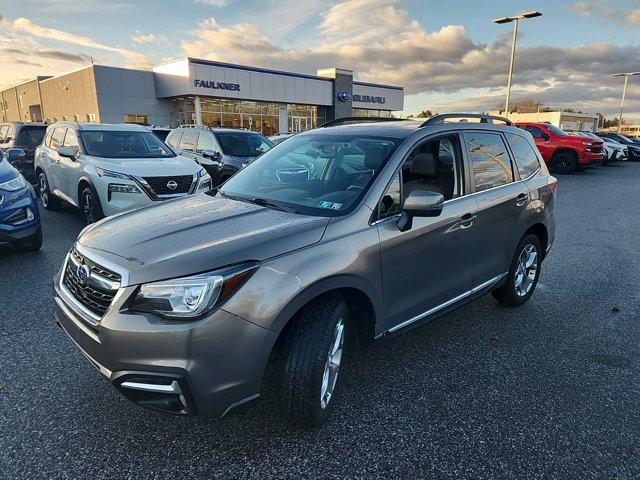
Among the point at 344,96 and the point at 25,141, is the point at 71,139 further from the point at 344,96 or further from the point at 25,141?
the point at 344,96

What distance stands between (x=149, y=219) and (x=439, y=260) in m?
2.01

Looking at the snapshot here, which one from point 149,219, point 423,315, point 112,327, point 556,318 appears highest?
point 149,219

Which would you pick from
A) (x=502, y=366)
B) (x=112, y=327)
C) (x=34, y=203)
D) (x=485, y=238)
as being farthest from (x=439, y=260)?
(x=34, y=203)

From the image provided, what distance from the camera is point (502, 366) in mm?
3311

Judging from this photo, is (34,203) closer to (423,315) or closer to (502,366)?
(423,315)

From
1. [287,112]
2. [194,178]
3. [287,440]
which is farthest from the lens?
[287,112]

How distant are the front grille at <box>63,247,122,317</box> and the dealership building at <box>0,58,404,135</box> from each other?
103 ft

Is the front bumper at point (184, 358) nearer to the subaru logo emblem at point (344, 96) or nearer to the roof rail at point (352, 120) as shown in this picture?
the roof rail at point (352, 120)

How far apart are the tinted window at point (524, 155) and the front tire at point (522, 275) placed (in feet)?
2.13

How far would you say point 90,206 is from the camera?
695cm

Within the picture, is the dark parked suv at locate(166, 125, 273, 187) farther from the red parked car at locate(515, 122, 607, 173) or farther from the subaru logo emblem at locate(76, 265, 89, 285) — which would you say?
the red parked car at locate(515, 122, 607, 173)

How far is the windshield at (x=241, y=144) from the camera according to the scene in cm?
1064

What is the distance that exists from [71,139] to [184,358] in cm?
728

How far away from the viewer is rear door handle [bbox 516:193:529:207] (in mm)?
3928
